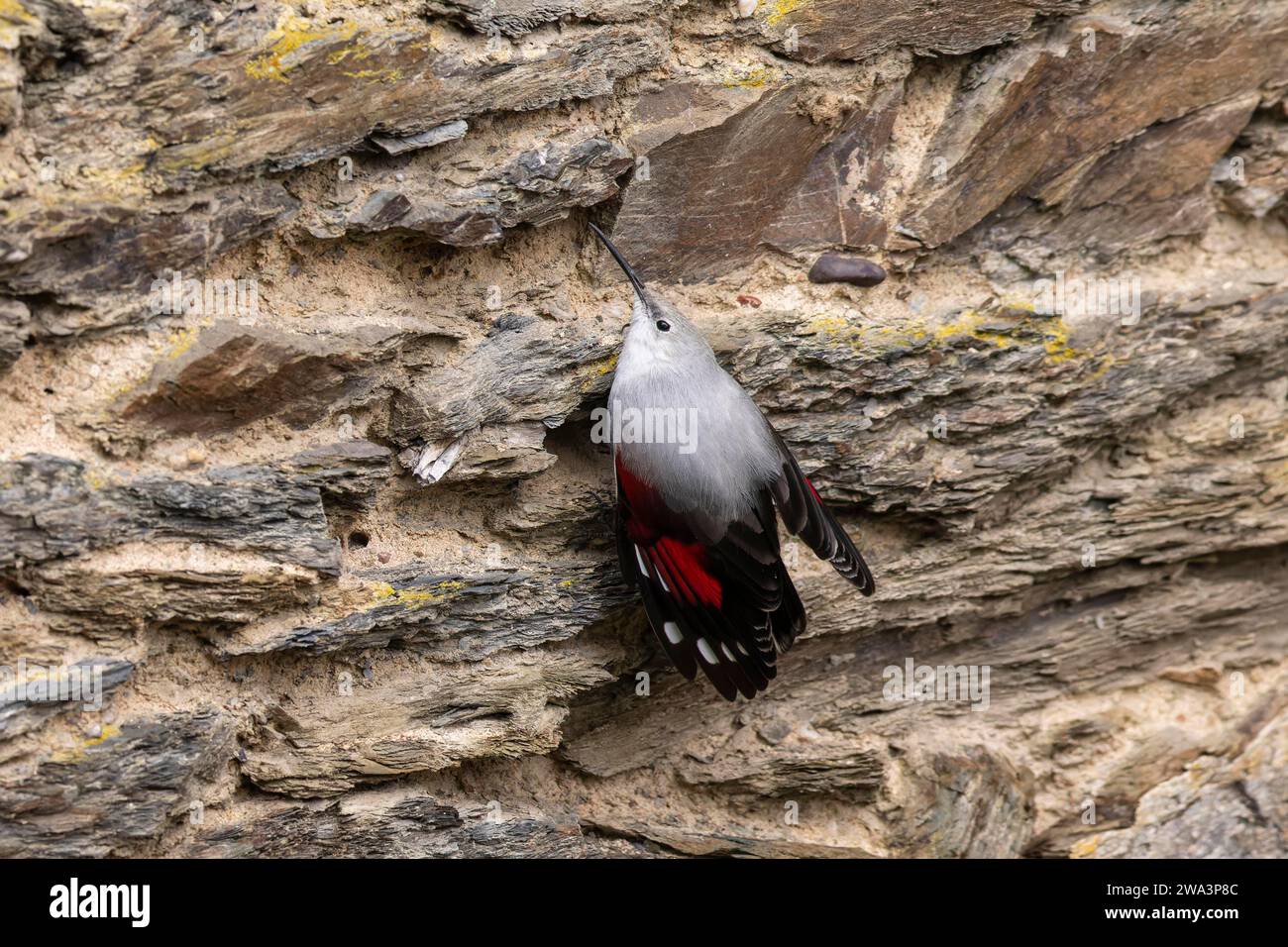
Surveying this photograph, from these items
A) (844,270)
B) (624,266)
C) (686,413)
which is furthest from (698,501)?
(844,270)

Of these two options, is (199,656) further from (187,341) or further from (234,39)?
Result: (234,39)

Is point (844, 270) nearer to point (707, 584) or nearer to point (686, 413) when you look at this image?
point (686, 413)

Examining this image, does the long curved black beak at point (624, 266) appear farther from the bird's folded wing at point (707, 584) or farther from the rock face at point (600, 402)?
the bird's folded wing at point (707, 584)

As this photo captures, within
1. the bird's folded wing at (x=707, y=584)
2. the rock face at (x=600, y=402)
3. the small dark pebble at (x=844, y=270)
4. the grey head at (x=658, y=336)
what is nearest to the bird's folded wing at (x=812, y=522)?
the bird's folded wing at (x=707, y=584)

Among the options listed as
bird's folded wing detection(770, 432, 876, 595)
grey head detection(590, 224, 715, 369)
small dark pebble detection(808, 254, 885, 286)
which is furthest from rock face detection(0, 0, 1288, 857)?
bird's folded wing detection(770, 432, 876, 595)

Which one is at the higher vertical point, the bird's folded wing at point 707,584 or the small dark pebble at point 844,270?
the small dark pebble at point 844,270

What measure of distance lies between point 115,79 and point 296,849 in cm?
254

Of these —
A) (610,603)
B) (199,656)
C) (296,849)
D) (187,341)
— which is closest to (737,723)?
(610,603)

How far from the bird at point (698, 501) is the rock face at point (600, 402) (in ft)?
0.84

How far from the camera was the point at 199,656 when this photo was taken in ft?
14.0

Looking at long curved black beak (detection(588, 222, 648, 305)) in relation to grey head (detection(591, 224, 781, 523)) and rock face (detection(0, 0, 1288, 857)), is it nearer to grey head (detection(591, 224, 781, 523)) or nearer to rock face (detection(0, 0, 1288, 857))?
grey head (detection(591, 224, 781, 523))

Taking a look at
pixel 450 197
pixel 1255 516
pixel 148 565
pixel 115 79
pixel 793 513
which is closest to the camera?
pixel 115 79

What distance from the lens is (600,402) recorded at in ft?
15.4

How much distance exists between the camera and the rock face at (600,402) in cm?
390
